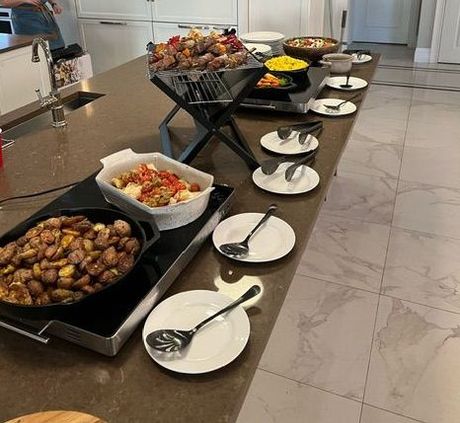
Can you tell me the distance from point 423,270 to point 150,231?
1.73 metres

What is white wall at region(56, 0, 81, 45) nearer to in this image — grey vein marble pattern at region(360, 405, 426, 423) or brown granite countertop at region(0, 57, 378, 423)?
brown granite countertop at region(0, 57, 378, 423)

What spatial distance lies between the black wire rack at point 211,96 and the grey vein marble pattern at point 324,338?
830mm

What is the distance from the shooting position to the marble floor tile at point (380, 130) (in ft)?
12.2

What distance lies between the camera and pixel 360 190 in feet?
9.87

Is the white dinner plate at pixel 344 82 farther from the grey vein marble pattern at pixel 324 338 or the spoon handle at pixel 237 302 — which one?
the spoon handle at pixel 237 302

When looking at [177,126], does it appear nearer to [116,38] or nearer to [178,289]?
[178,289]

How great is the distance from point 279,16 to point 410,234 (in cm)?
194

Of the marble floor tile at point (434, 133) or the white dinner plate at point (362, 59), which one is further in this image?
the marble floor tile at point (434, 133)

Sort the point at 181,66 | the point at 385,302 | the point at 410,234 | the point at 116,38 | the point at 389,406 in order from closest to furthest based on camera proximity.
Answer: the point at 181,66 < the point at 389,406 < the point at 385,302 < the point at 410,234 < the point at 116,38

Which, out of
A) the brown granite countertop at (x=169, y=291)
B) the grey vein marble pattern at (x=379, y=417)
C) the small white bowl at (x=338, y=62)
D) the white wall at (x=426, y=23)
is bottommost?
the grey vein marble pattern at (x=379, y=417)

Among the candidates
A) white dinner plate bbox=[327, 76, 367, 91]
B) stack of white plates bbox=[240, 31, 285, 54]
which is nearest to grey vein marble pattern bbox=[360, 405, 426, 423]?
white dinner plate bbox=[327, 76, 367, 91]

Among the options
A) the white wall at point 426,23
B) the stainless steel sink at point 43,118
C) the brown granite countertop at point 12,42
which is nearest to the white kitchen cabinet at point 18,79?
the brown granite countertop at point 12,42

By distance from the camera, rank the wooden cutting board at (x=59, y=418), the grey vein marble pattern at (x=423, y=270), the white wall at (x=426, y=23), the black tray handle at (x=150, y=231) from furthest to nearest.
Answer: the white wall at (x=426, y=23)
the grey vein marble pattern at (x=423, y=270)
the black tray handle at (x=150, y=231)
the wooden cutting board at (x=59, y=418)

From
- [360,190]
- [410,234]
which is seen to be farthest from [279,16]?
[410,234]
